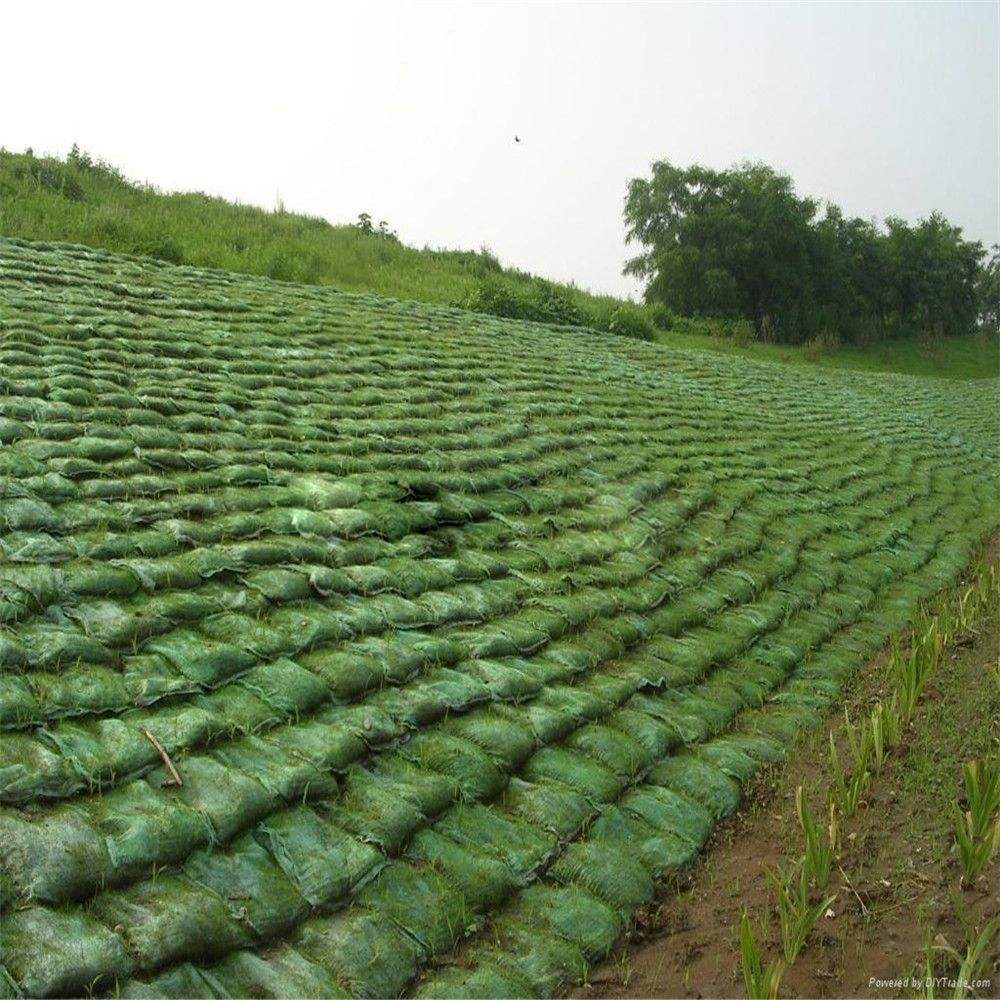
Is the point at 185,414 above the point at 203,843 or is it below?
above

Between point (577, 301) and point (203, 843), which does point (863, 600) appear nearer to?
point (203, 843)

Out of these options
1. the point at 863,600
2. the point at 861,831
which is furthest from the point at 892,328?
the point at 861,831

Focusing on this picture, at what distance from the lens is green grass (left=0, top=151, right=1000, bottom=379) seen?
8945 millimetres

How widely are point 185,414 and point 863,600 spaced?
3148 millimetres

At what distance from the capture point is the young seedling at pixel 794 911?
2133mm

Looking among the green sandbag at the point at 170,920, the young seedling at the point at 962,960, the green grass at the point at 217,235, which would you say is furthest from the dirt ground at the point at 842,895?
the green grass at the point at 217,235

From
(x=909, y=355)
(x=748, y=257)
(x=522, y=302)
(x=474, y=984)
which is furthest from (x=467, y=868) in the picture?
(x=909, y=355)

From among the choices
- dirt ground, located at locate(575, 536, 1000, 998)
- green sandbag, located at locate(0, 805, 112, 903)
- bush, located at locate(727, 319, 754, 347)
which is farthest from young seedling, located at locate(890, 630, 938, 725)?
bush, located at locate(727, 319, 754, 347)

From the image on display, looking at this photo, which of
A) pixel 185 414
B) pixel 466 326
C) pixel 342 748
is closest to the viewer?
pixel 342 748

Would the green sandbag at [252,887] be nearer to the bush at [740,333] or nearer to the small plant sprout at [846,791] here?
the small plant sprout at [846,791]

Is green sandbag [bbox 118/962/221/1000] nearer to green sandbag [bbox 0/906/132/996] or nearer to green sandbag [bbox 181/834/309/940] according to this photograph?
green sandbag [bbox 0/906/132/996]

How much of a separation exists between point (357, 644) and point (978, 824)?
1676mm

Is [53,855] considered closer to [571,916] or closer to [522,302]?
[571,916]

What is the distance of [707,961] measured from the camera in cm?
220
